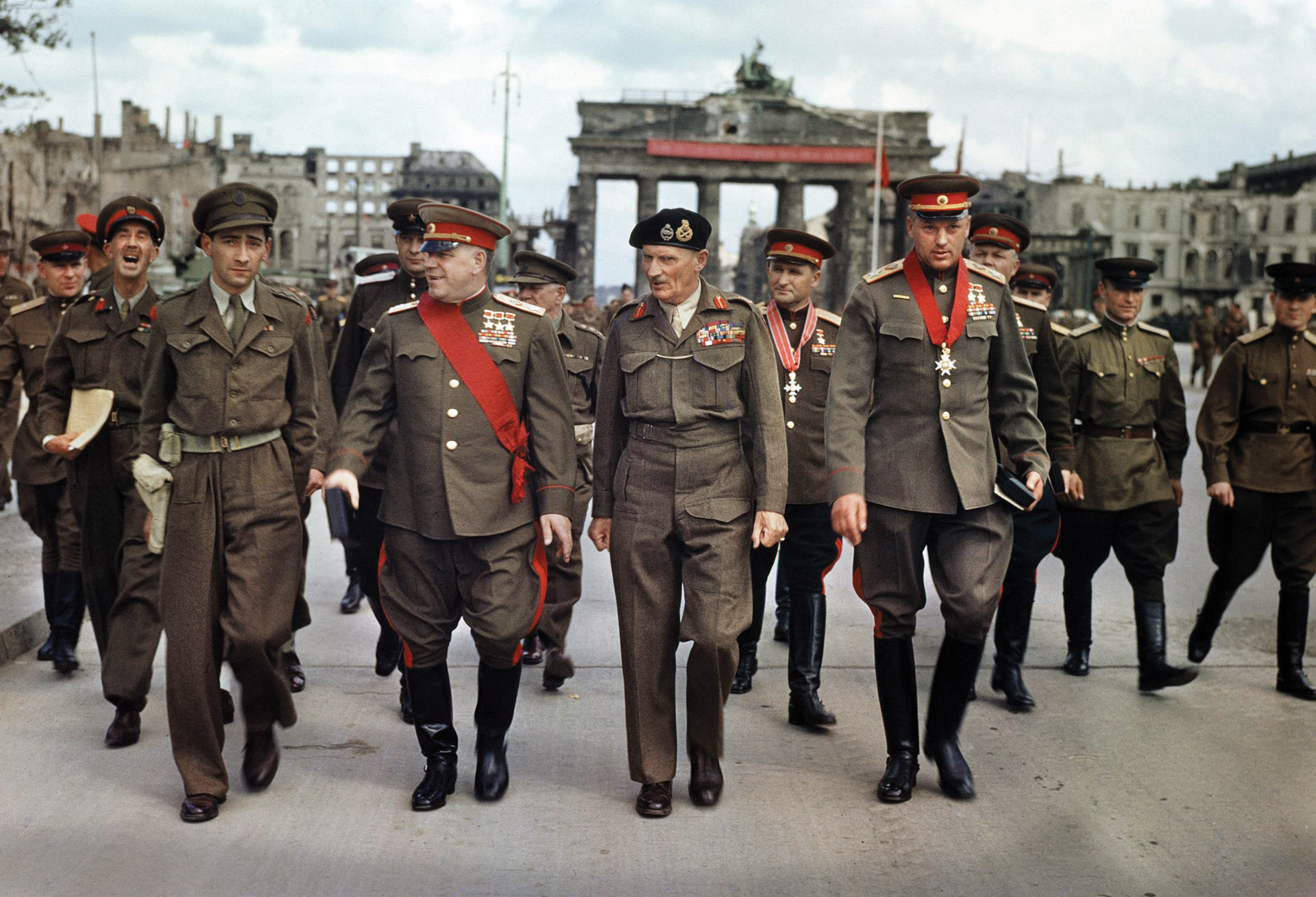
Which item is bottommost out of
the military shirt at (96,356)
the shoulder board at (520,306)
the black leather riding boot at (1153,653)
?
the black leather riding boot at (1153,653)

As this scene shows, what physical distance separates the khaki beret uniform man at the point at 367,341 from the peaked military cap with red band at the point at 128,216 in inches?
42.5

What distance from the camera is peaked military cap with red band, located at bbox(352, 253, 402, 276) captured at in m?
8.16

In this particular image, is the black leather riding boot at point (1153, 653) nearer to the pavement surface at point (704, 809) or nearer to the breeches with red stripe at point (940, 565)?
the pavement surface at point (704, 809)

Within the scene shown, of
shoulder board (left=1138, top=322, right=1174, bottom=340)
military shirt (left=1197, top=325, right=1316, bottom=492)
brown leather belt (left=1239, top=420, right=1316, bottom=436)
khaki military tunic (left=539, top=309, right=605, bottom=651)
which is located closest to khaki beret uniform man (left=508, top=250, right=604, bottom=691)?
khaki military tunic (left=539, top=309, right=605, bottom=651)

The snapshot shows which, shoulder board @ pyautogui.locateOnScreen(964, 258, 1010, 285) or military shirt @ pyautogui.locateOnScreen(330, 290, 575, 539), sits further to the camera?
shoulder board @ pyautogui.locateOnScreen(964, 258, 1010, 285)

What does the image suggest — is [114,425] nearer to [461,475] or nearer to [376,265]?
[461,475]

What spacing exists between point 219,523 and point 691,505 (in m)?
1.76

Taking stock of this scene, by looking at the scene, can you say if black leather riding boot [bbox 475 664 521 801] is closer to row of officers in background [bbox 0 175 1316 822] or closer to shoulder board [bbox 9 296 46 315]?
row of officers in background [bbox 0 175 1316 822]

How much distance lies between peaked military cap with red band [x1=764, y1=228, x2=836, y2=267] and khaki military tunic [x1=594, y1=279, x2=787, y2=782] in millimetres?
1657

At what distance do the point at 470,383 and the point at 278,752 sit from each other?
1691mm

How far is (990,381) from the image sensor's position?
18.1 feet

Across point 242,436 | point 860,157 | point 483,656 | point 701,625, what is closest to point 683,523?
point 701,625

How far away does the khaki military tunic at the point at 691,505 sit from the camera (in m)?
5.16

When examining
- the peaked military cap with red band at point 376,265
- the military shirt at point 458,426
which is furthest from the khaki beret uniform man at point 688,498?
the peaked military cap with red band at point 376,265
